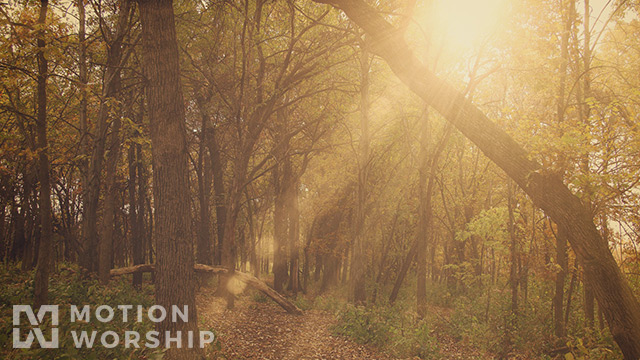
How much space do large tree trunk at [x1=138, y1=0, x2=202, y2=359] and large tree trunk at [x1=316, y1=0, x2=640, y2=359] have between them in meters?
3.14

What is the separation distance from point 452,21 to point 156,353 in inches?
587

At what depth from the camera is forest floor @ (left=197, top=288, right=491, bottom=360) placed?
31.0ft

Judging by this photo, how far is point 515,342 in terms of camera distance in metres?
10.7

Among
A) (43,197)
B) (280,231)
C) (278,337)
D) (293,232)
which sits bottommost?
(278,337)

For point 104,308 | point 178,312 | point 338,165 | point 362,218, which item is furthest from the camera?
point 338,165

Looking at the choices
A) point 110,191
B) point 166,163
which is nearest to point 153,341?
point 166,163

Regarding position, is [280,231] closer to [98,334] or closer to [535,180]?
[98,334]

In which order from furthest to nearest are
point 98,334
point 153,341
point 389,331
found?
point 389,331 → point 98,334 → point 153,341

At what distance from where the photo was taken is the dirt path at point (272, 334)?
945 cm

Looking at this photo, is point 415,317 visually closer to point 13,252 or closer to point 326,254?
point 326,254

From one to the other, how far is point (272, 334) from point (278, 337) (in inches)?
13.6

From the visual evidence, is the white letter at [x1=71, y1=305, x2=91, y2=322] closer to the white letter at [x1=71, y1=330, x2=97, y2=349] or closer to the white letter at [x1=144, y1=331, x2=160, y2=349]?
the white letter at [x1=71, y1=330, x2=97, y2=349]

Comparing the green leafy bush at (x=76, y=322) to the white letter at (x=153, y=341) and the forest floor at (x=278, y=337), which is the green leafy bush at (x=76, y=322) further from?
the forest floor at (x=278, y=337)

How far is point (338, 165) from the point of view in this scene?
→ 23.3 m
